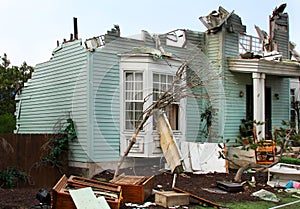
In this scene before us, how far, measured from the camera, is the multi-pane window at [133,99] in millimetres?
10711

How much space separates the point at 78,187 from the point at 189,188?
3107 millimetres

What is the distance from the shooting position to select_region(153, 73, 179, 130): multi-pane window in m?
10.9

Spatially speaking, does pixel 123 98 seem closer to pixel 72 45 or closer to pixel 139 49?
pixel 139 49

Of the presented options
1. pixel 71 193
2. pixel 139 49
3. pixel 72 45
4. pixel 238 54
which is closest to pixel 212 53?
pixel 238 54

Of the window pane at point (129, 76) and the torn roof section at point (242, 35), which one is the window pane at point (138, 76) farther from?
the torn roof section at point (242, 35)

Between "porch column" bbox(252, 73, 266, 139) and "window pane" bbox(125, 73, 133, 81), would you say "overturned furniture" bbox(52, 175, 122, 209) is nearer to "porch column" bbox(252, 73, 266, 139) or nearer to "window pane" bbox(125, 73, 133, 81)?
"window pane" bbox(125, 73, 133, 81)

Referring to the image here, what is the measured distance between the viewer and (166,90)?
10867mm

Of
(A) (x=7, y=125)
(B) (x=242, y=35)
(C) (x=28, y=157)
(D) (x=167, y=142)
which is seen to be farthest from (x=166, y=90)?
(A) (x=7, y=125)

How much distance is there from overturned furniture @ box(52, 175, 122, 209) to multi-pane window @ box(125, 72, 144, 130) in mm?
3655

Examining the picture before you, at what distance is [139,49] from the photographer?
11.0 m

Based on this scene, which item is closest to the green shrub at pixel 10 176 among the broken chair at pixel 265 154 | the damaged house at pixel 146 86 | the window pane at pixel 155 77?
the damaged house at pixel 146 86

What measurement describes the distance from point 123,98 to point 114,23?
237cm

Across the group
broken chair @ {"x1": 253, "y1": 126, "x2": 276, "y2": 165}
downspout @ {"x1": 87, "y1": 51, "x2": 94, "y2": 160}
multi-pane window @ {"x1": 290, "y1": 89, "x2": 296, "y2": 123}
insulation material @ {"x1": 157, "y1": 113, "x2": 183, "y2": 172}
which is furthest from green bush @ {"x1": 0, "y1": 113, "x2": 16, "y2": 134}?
multi-pane window @ {"x1": 290, "y1": 89, "x2": 296, "y2": 123}

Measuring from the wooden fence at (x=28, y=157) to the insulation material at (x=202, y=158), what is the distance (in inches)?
153
